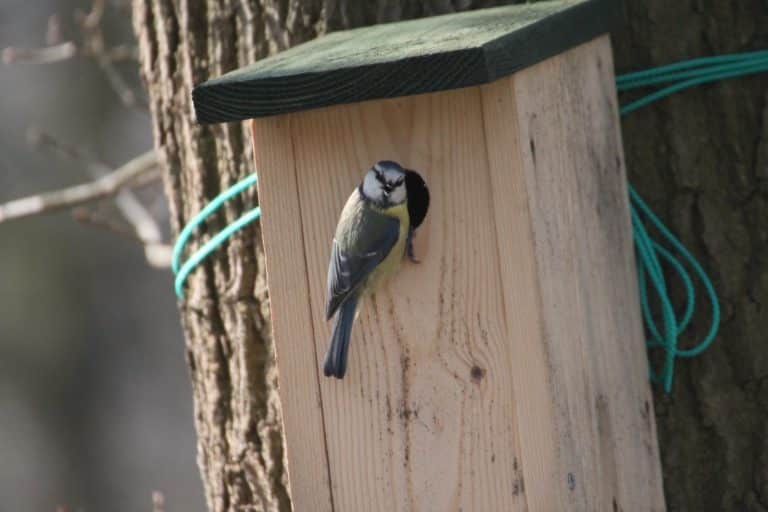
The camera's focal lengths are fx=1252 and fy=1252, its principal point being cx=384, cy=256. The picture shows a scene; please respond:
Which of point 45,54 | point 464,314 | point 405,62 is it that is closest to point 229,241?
point 464,314

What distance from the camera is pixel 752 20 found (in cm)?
244

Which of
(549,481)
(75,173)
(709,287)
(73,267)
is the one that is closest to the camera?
(549,481)

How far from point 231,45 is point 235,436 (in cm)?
86

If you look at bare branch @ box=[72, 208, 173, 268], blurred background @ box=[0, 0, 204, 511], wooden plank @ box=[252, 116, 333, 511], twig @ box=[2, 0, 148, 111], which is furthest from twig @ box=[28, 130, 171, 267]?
blurred background @ box=[0, 0, 204, 511]

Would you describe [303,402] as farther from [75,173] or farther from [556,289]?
[75,173]

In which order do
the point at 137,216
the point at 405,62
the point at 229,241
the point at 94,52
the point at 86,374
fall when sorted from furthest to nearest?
the point at 86,374
the point at 137,216
the point at 94,52
the point at 229,241
the point at 405,62

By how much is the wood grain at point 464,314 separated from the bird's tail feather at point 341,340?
0.14 feet

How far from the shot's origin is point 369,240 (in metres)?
2.02

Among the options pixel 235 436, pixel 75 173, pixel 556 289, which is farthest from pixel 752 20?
pixel 75 173

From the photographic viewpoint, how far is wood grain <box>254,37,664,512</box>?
1.96 metres

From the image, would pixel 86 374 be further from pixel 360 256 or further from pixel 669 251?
pixel 360 256

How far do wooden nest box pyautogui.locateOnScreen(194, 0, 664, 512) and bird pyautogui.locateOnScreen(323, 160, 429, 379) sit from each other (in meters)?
0.03

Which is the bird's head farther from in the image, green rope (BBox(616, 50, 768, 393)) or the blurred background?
the blurred background

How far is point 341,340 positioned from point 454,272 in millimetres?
215
